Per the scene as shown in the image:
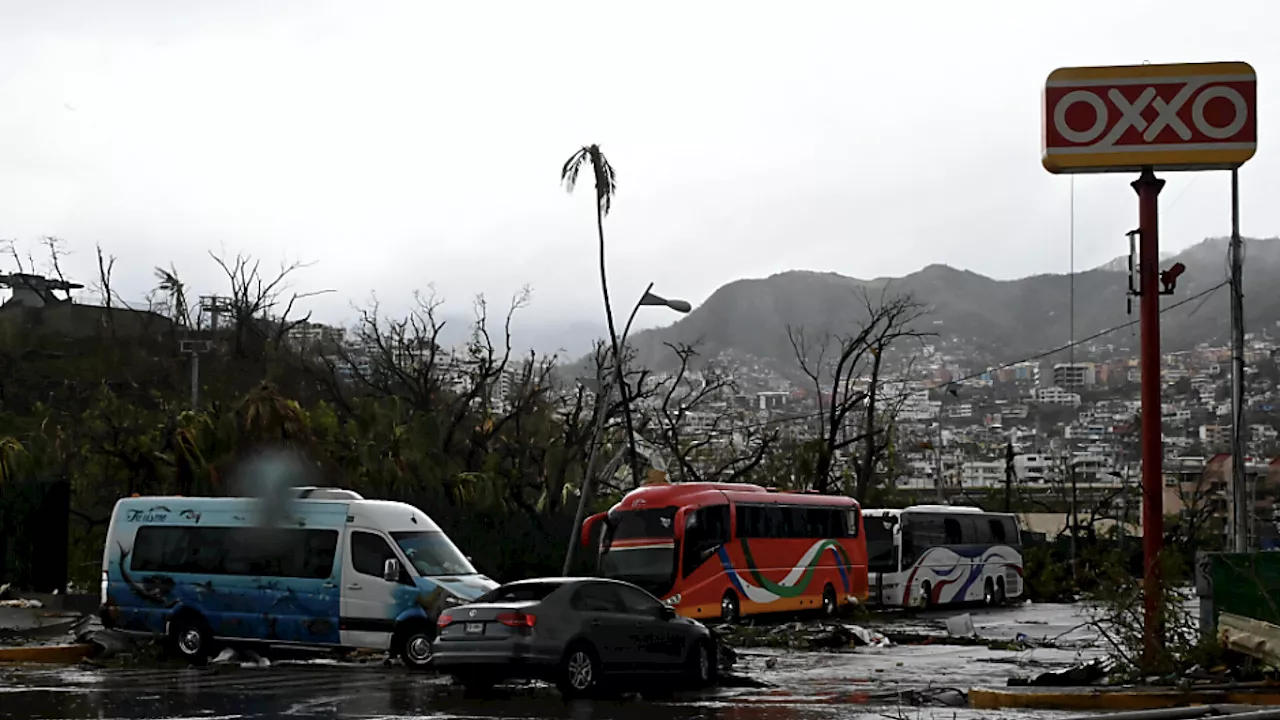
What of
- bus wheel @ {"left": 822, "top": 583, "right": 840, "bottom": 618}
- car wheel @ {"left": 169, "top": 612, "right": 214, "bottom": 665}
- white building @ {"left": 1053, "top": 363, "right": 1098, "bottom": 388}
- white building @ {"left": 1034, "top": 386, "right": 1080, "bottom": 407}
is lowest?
bus wheel @ {"left": 822, "top": 583, "right": 840, "bottom": 618}

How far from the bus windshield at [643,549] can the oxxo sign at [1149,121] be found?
15.7 metres

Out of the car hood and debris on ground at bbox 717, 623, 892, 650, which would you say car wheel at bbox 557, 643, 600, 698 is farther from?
debris on ground at bbox 717, 623, 892, 650

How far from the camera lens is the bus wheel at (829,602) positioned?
41.1 meters

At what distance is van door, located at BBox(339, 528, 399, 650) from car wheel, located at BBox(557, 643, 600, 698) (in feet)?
18.1

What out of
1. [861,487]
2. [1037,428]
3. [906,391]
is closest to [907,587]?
[861,487]

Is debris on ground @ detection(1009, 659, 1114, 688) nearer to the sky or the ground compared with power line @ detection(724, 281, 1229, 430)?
nearer to the ground

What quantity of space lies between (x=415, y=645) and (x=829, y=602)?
66.3ft

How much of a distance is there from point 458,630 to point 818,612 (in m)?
23.8

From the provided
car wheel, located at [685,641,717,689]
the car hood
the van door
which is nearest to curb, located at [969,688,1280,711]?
car wheel, located at [685,641,717,689]

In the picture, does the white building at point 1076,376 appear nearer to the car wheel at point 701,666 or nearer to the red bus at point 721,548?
the red bus at point 721,548

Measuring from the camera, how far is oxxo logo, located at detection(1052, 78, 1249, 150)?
71.0 ft

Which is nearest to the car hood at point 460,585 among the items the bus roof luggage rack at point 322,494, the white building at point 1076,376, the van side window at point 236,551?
the van side window at point 236,551

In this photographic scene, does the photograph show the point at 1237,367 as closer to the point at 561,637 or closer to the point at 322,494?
the point at 322,494

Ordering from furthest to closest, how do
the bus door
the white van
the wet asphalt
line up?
the bus door → the white van → the wet asphalt
